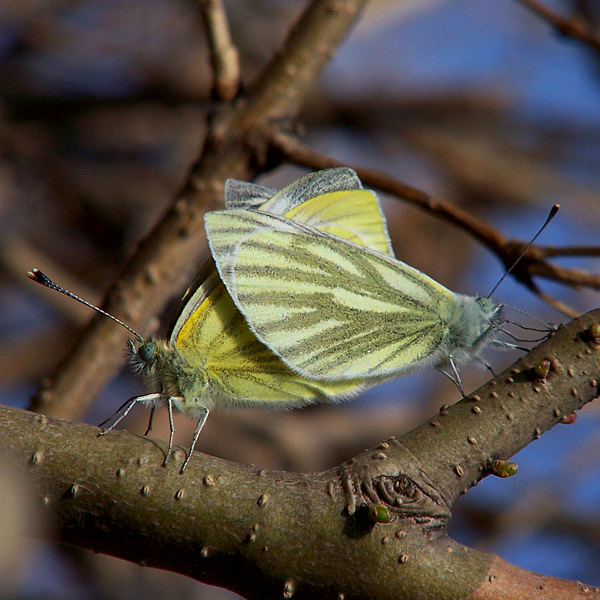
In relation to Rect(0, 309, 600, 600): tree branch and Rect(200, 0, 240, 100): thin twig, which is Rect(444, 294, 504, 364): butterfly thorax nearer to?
Rect(0, 309, 600, 600): tree branch

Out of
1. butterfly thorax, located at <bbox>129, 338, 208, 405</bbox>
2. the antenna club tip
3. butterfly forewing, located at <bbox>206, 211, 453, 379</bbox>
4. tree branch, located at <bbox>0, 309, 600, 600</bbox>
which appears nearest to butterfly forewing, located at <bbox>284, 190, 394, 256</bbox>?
butterfly forewing, located at <bbox>206, 211, 453, 379</bbox>

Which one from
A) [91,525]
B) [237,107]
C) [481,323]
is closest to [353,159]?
[237,107]

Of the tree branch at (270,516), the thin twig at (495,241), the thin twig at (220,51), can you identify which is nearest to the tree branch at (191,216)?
the thin twig at (220,51)

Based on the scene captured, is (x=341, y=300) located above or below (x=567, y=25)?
below

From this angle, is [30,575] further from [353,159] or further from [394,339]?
[353,159]

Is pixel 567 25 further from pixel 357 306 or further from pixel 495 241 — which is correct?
pixel 357 306

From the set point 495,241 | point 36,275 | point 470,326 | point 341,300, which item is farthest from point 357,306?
point 36,275

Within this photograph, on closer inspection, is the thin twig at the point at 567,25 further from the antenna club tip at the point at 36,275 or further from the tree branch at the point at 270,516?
the antenna club tip at the point at 36,275
